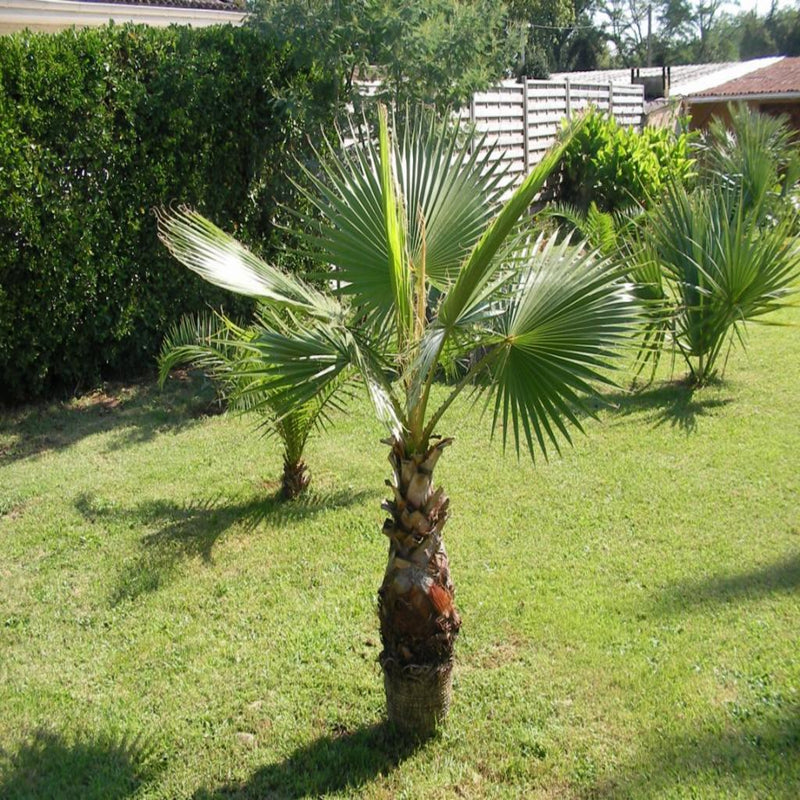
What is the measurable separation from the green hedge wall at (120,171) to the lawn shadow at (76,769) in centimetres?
453

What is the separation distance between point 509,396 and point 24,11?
38.6 ft

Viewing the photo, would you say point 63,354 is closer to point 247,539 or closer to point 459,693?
point 247,539

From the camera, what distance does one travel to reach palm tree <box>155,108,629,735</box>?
9.95 feet

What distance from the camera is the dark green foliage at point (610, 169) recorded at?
13.1m

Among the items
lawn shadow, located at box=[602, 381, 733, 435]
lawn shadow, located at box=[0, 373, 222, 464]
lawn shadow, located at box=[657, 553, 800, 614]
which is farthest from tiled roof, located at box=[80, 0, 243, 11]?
lawn shadow, located at box=[657, 553, 800, 614]

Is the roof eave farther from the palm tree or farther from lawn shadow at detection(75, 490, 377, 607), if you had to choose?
the palm tree

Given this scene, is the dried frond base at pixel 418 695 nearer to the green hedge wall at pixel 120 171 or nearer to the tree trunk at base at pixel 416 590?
the tree trunk at base at pixel 416 590

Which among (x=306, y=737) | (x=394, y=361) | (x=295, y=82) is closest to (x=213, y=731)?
(x=306, y=737)

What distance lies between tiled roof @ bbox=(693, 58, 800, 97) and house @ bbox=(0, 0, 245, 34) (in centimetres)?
1552

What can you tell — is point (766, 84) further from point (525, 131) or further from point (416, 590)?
point (416, 590)

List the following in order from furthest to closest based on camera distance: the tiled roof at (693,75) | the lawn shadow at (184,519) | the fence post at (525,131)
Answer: the tiled roof at (693,75)
the fence post at (525,131)
the lawn shadow at (184,519)

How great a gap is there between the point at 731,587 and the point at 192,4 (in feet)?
40.8

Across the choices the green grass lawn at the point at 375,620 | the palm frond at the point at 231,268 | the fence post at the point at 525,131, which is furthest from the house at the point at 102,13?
the palm frond at the point at 231,268

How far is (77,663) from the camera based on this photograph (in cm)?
411
